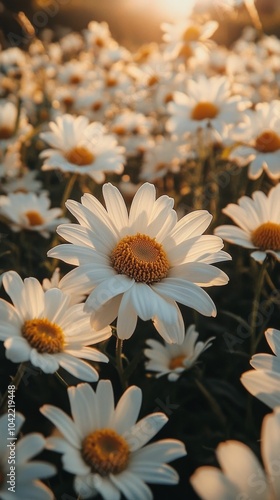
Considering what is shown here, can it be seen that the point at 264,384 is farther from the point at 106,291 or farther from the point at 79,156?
the point at 79,156

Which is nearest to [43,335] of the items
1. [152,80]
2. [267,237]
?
[267,237]

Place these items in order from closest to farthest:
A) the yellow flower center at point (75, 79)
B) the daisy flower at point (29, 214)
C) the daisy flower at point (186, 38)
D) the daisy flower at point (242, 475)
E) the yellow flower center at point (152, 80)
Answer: the daisy flower at point (242, 475) → the daisy flower at point (29, 214) → the daisy flower at point (186, 38) → the yellow flower center at point (152, 80) → the yellow flower center at point (75, 79)

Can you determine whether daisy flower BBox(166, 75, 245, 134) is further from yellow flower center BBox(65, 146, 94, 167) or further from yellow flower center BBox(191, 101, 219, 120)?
yellow flower center BBox(65, 146, 94, 167)

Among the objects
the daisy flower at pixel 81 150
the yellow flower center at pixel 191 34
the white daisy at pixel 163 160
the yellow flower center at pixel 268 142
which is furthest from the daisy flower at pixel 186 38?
the yellow flower center at pixel 268 142

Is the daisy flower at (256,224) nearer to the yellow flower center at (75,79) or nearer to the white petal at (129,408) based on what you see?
the white petal at (129,408)

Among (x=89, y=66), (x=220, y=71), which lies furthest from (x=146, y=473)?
(x=89, y=66)

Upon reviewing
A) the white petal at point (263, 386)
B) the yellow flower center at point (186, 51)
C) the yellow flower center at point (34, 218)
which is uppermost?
the yellow flower center at point (186, 51)
